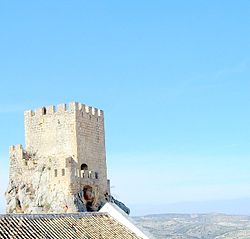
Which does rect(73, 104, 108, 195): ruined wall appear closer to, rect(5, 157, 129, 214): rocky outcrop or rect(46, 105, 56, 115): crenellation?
rect(5, 157, 129, 214): rocky outcrop

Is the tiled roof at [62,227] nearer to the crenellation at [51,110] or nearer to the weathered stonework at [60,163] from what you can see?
the weathered stonework at [60,163]

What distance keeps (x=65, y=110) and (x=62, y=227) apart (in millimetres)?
18831

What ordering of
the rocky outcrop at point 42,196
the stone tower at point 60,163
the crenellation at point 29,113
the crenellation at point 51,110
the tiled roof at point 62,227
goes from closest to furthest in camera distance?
the tiled roof at point 62,227, the rocky outcrop at point 42,196, the stone tower at point 60,163, the crenellation at point 51,110, the crenellation at point 29,113

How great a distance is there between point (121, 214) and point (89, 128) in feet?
50.9

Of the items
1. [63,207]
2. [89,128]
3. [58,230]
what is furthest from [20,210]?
[58,230]

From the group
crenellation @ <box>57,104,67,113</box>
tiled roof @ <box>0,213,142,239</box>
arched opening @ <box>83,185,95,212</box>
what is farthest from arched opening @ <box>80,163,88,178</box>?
tiled roof @ <box>0,213,142,239</box>

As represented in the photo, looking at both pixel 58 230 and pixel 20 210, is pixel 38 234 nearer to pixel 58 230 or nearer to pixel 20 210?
pixel 58 230

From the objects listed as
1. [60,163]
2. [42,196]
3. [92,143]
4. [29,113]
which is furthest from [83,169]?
[29,113]

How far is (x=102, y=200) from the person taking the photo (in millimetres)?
48094

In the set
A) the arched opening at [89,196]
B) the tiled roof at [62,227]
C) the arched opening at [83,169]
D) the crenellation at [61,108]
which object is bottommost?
the tiled roof at [62,227]

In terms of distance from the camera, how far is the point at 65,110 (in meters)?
46.7

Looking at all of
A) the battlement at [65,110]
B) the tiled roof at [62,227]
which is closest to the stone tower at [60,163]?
the battlement at [65,110]

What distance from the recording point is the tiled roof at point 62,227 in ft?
87.8

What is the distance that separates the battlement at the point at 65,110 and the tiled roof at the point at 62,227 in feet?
48.6
